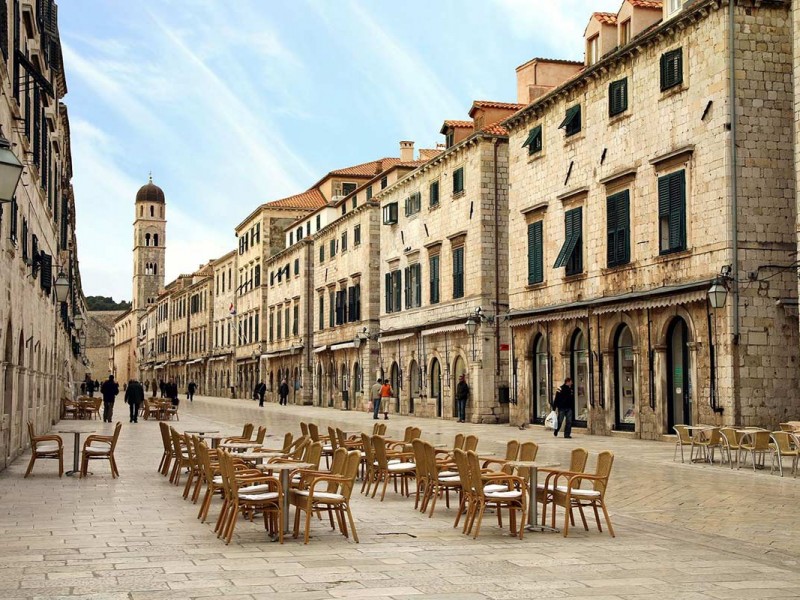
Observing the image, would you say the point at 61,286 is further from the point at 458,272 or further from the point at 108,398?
the point at 458,272

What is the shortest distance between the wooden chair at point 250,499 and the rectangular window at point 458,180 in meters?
26.9

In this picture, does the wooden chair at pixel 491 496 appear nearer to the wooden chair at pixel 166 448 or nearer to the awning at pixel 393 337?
the wooden chair at pixel 166 448

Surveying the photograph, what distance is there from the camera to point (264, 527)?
1102cm

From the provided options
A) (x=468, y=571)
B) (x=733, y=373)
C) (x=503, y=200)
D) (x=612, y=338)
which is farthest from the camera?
(x=503, y=200)

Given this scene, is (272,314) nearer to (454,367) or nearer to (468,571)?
(454,367)

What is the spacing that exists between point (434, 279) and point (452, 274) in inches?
A: 78.0

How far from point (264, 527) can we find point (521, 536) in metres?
2.90

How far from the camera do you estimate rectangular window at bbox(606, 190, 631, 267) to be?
1029 inches

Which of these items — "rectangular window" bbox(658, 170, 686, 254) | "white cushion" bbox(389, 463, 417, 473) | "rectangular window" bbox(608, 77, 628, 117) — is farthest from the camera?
"rectangular window" bbox(608, 77, 628, 117)

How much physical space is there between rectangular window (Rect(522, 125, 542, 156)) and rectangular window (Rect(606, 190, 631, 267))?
16.4ft

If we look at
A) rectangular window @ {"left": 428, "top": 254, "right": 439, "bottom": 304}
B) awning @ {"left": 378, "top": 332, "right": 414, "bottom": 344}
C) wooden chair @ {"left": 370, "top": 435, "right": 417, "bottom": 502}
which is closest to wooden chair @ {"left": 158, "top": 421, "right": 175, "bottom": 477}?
wooden chair @ {"left": 370, "top": 435, "right": 417, "bottom": 502}

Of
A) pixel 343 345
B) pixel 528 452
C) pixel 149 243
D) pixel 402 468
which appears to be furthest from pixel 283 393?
pixel 149 243

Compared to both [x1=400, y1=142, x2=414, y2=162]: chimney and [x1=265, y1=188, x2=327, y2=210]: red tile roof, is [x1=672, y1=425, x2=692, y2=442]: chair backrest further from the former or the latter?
[x1=265, y1=188, x2=327, y2=210]: red tile roof

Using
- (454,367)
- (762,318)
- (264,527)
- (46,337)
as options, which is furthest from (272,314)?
(264,527)
